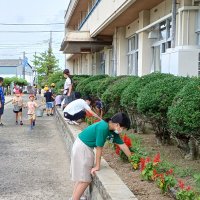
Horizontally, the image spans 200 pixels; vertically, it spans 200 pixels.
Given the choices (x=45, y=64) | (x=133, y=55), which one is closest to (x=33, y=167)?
(x=133, y=55)

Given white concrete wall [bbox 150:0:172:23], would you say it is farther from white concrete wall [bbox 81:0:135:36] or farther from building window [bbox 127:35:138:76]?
building window [bbox 127:35:138:76]

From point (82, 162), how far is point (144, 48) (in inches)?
383

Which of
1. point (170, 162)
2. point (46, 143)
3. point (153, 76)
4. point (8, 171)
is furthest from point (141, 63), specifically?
point (170, 162)

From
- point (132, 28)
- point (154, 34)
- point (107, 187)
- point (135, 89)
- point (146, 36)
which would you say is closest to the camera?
point (107, 187)

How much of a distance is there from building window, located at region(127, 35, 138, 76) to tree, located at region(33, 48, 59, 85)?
3831 centimetres

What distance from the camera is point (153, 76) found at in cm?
803

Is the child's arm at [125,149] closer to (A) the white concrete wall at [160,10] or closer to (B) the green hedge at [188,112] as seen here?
(B) the green hedge at [188,112]

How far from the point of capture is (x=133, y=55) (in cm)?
1748

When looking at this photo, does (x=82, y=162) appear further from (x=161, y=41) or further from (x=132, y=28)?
(x=132, y=28)

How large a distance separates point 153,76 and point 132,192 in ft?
12.2

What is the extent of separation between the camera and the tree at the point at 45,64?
56406 millimetres

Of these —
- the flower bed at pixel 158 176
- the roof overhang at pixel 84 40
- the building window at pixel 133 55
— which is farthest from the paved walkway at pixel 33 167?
the roof overhang at pixel 84 40

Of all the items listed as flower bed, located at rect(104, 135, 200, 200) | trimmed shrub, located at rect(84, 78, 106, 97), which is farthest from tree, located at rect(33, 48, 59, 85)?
flower bed, located at rect(104, 135, 200, 200)

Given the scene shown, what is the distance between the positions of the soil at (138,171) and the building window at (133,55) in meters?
8.66
